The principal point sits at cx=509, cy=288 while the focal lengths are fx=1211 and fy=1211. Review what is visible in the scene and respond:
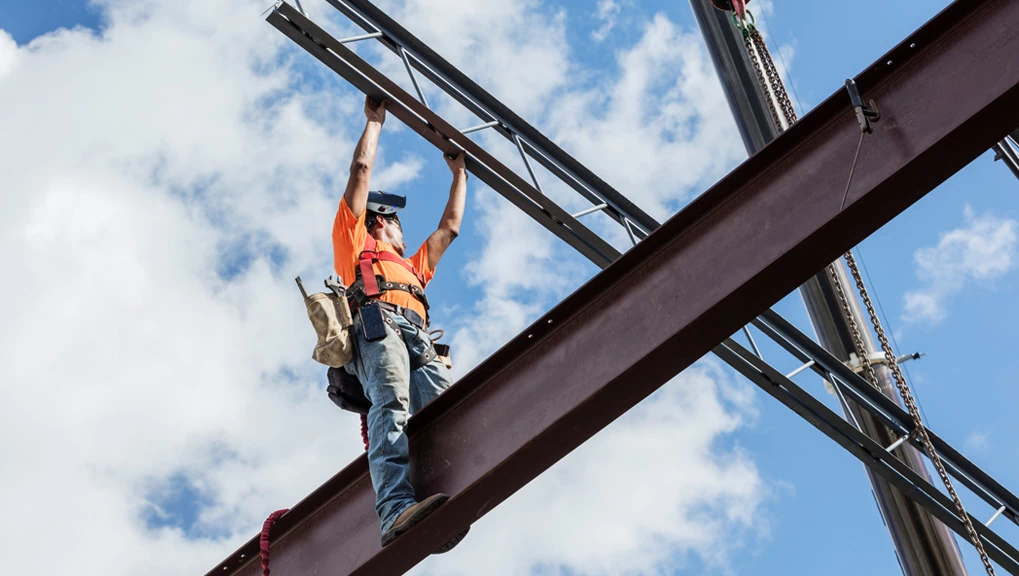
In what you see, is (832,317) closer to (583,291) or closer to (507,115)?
(507,115)

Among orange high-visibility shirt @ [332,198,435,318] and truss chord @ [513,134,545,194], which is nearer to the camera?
orange high-visibility shirt @ [332,198,435,318]

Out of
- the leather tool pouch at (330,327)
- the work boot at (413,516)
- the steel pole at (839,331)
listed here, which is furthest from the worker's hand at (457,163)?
the steel pole at (839,331)

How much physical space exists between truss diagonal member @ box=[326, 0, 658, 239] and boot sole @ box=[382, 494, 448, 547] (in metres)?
3.11

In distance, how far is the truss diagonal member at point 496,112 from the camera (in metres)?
8.05

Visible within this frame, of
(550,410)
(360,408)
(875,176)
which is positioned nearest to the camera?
(875,176)

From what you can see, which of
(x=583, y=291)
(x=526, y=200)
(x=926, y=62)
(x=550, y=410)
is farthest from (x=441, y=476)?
(x=926, y=62)

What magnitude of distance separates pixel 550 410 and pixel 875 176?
1.83 meters

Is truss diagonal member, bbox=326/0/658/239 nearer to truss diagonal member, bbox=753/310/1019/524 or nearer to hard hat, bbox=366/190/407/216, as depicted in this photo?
hard hat, bbox=366/190/407/216

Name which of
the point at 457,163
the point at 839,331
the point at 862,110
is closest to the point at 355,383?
the point at 457,163

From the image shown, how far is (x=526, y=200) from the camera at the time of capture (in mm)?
7777

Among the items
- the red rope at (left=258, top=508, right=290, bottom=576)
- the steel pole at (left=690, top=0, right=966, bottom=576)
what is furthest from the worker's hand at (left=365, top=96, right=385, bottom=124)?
the steel pole at (left=690, top=0, right=966, bottom=576)

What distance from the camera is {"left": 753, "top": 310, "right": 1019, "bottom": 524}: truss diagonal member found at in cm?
864

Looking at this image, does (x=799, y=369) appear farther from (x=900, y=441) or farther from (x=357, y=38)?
(x=357, y=38)

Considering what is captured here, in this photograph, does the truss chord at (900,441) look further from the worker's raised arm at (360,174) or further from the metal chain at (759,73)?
the worker's raised arm at (360,174)
